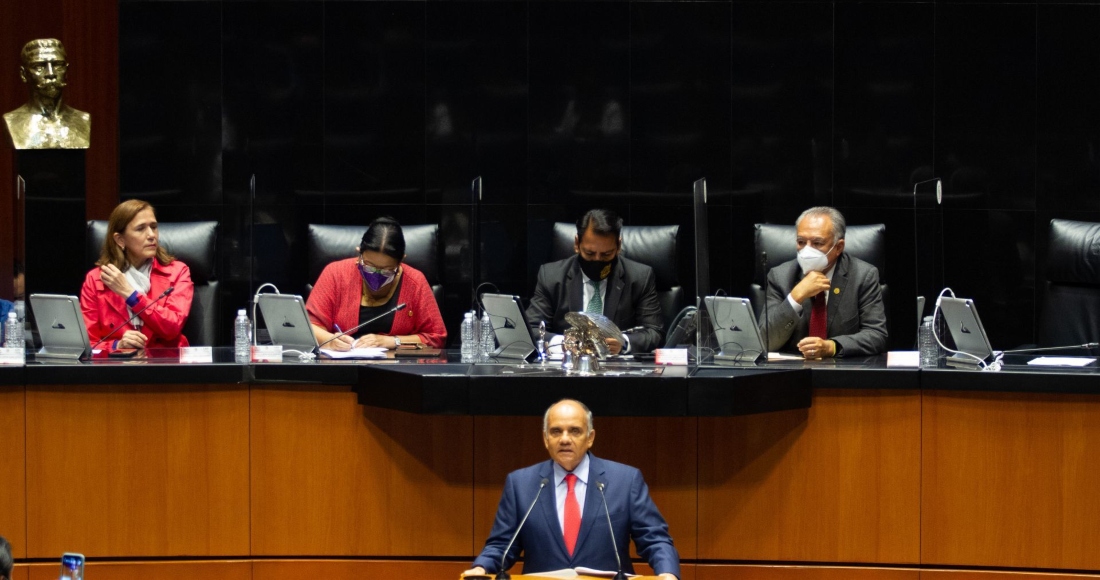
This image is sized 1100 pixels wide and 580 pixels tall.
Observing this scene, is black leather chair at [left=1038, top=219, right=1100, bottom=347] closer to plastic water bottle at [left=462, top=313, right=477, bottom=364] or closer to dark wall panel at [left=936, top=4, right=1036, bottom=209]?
dark wall panel at [left=936, top=4, right=1036, bottom=209]

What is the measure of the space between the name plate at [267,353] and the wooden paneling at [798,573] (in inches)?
58.2

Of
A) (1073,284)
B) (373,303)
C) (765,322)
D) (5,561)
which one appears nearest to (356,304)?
(373,303)

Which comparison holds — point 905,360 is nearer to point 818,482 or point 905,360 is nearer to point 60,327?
point 818,482

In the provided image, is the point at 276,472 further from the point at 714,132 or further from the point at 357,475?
the point at 714,132

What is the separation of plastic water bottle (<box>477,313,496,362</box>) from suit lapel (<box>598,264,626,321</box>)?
698 mm

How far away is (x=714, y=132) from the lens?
5.84 m

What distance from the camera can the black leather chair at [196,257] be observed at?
16.2 feet

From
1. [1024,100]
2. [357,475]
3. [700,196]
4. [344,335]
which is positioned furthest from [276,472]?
[1024,100]

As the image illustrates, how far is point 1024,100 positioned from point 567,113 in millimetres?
2081

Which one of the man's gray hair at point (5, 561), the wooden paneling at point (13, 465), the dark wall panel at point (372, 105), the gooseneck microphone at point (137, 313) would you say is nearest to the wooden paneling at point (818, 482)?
the gooseneck microphone at point (137, 313)

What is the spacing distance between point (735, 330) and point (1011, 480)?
3.04ft

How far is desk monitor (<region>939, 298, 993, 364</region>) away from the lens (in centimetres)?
387

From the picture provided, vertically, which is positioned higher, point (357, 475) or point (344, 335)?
point (344, 335)

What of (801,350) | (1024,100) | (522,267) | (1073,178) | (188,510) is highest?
(1024,100)
